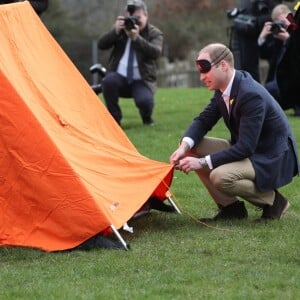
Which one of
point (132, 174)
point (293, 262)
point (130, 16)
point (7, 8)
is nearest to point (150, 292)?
point (293, 262)

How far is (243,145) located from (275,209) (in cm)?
64

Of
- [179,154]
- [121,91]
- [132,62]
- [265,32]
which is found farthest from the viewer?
[265,32]

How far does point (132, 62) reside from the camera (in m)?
11.5

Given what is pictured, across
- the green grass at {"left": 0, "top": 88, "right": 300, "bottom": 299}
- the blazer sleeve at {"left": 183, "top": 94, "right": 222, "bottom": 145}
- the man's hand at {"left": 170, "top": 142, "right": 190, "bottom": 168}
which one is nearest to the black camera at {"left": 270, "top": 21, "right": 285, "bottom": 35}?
the green grass at {"left": 0, "top": 88, "right": 300, "bottom": 299}

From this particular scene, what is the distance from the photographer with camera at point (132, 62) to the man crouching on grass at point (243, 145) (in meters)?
4.89

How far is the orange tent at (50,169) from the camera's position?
19.1ft

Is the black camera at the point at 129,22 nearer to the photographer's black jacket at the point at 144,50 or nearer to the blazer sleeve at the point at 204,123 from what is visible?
the photographer's black jacket at the point at 144,50

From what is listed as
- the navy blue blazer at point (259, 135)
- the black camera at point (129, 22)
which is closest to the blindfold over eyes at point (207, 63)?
the navy blue blazer at point (259, 135)

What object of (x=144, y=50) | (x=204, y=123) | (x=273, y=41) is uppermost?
(x=204, y=123)

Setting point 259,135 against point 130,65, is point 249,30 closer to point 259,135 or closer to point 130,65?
point 130,65

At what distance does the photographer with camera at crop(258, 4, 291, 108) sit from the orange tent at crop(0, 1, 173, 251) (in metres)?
5.31

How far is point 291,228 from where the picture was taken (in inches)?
251

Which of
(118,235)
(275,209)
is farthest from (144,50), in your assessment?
(118,235)

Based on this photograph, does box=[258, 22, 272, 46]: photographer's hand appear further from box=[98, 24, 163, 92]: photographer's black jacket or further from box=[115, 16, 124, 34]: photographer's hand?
box=[115, 16, 124, 34]: photographer's hand
